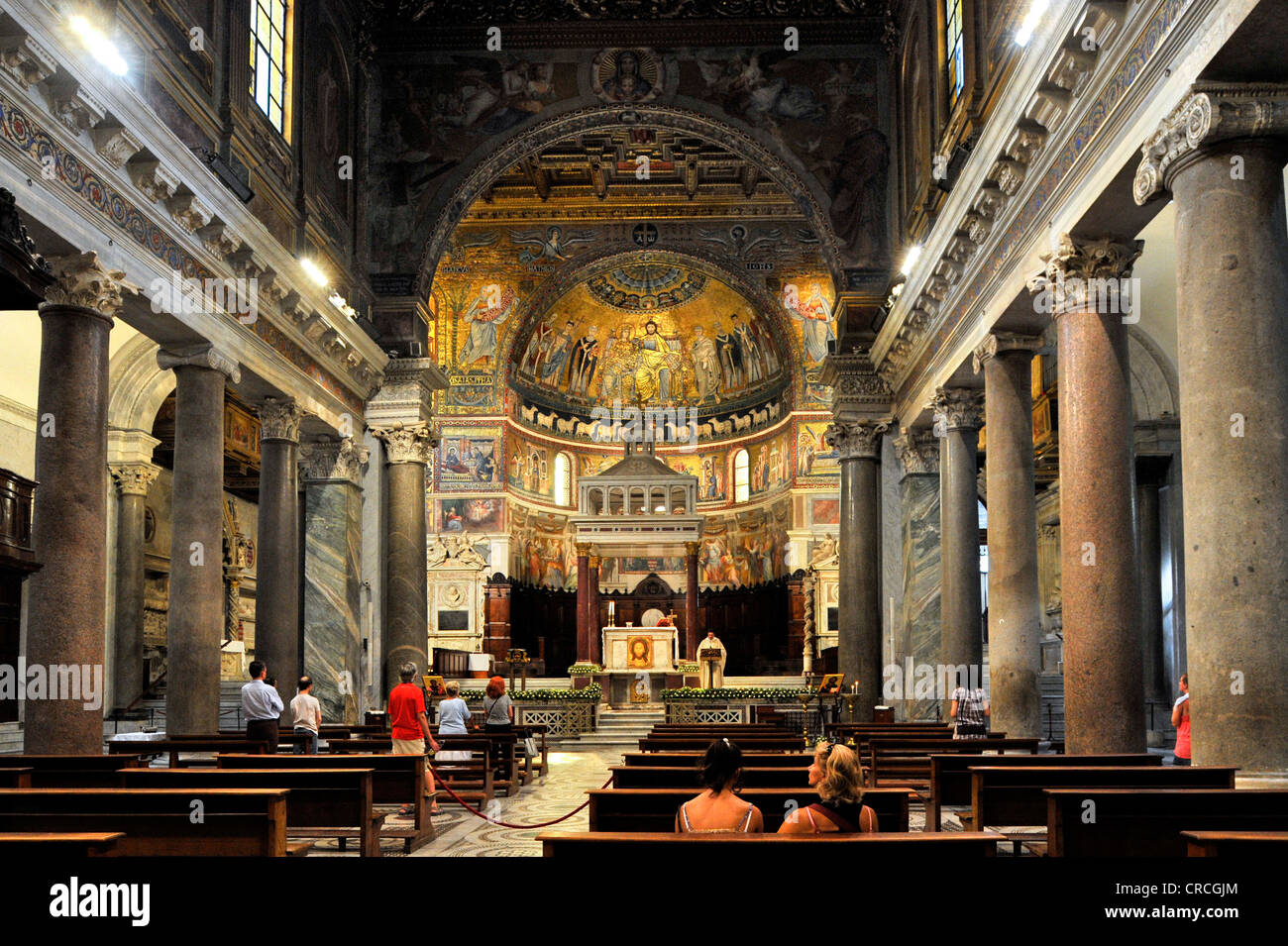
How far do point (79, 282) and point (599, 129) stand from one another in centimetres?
1533

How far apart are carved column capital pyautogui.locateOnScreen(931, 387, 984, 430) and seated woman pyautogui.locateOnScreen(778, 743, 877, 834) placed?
14340 mm

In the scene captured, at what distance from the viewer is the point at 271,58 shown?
19.9 meters

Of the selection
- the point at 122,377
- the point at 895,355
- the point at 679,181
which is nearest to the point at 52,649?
the point at 122,377

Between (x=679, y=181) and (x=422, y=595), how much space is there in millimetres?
15953

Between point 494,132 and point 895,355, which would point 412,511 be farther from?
point 895,355

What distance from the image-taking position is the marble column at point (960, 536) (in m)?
18.5

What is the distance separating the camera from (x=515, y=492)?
39.5 meters

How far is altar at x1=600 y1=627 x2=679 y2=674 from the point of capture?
29953mm

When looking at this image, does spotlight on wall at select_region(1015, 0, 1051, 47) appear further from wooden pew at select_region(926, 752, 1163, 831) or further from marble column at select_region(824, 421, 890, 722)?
marble column at select_region(824, 421, 890, 722)

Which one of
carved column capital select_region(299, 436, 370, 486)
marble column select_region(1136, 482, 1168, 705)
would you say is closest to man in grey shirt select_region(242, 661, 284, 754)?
carved column capital select_region(299, 436, 370, 486)

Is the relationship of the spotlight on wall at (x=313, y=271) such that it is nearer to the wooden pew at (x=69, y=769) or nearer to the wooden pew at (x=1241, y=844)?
the wooden pew at (x=69, y=769)

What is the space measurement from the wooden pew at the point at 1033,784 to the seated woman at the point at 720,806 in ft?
10.2
